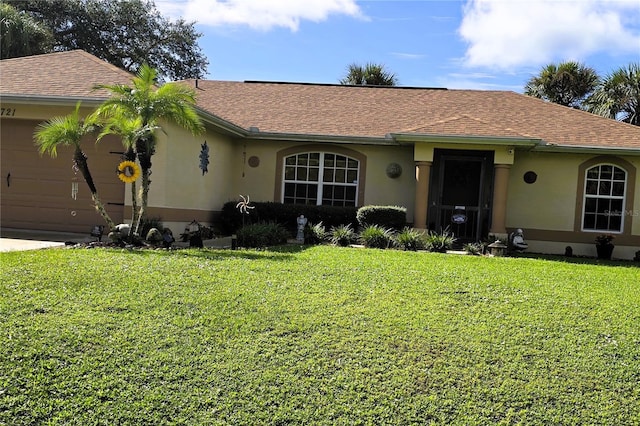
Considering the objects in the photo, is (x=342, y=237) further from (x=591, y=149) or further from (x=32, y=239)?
(x=591, y=149)

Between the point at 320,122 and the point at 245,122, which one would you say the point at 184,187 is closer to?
the point at 245,122

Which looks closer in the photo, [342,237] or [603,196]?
[342,237]

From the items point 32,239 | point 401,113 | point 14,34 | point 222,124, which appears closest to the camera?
point 32,239

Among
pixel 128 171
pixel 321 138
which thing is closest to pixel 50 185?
pixel 128 171

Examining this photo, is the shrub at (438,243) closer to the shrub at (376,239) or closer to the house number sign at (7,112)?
the shrub at (376,239)

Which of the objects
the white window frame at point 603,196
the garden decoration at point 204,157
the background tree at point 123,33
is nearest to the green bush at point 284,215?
the garden decoration at point 204,157

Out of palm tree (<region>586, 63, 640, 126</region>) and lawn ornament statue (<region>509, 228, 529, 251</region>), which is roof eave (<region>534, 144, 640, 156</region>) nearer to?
lawn ornament statue (<region>509, 228, 529, 251</region>)

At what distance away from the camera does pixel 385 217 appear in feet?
46.5

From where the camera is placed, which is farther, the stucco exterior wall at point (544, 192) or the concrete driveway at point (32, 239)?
the stucco exterior wall at point (544, 192)

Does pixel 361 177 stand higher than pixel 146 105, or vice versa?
pixel 146 105

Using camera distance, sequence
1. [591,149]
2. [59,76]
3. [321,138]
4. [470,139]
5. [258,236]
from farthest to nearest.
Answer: [321,138] < [591,149] < [470,139] < [59,76] < [258,236]

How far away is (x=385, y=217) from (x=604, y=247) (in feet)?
18.7

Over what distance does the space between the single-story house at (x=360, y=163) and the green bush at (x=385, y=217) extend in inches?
21.2

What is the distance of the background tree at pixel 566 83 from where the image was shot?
24.8 metres
